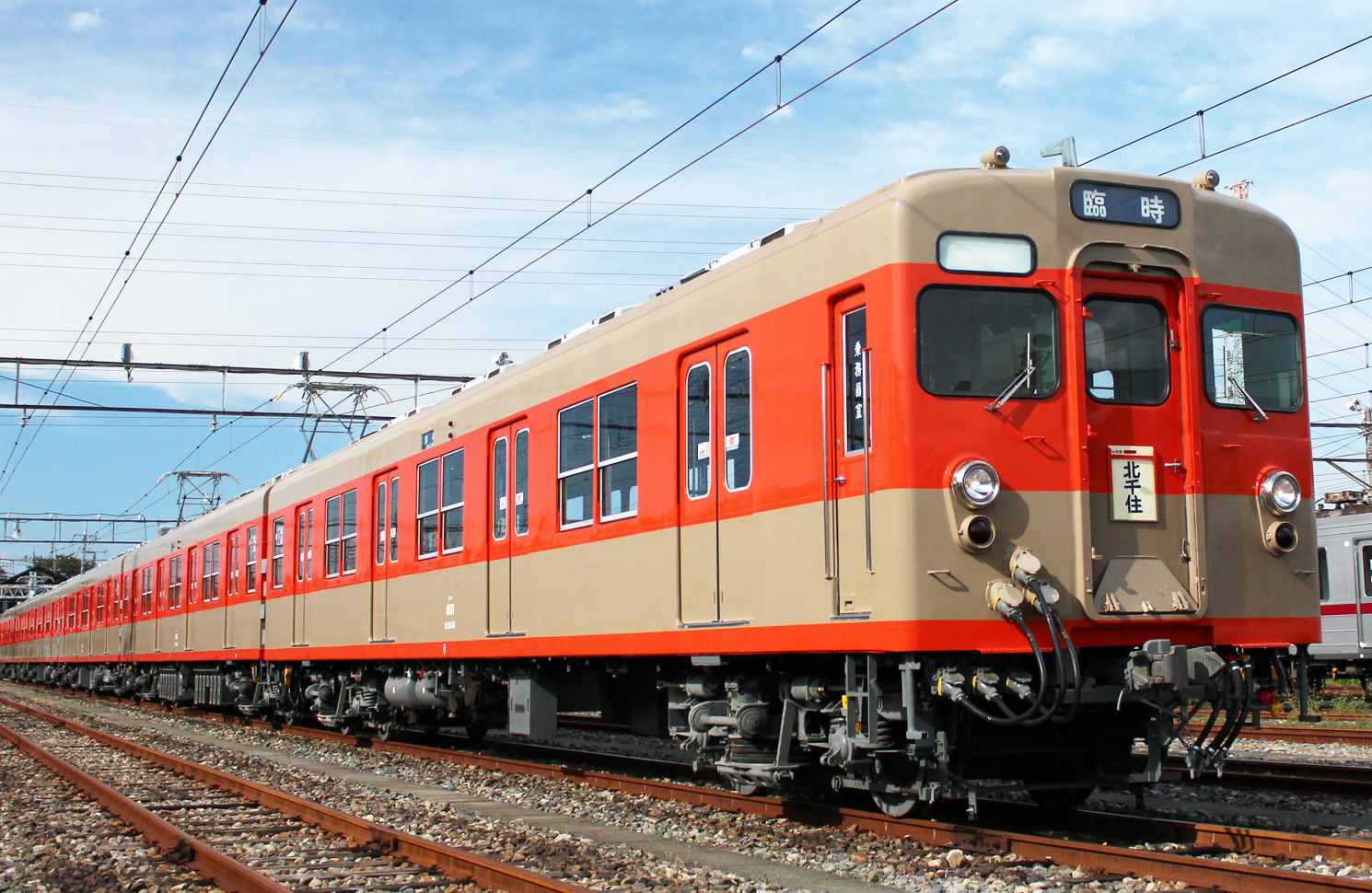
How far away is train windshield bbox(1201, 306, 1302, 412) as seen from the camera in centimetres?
768

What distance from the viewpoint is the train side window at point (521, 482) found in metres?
11.4

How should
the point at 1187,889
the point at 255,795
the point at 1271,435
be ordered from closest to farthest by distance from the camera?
1. the point at 1187,889
2. the point at 1271,435
3. the point at 255,795

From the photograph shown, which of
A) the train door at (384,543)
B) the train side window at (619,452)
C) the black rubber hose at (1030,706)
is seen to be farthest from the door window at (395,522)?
the black rubber hose at (1030,706)

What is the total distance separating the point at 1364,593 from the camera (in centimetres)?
2214

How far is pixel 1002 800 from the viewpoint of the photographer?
9.01m

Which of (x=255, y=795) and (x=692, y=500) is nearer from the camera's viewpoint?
(x=692, y=500)

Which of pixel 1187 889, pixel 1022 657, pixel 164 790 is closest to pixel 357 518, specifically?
pixel 164 790

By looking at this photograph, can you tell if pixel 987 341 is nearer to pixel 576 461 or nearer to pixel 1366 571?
pixel 576 461

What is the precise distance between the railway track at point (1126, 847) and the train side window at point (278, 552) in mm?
10873

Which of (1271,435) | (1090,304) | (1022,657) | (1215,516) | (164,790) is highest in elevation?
(1090,304)

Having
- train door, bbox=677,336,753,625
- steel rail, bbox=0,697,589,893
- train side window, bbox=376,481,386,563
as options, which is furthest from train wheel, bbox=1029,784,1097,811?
train side window, bbox=376,481,386,563

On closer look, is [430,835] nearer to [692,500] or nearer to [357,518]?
[692,500]

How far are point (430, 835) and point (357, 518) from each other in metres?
7.43

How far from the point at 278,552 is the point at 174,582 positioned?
26.4ft
